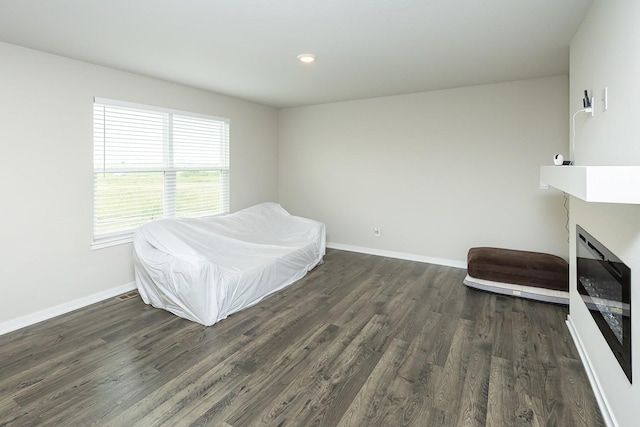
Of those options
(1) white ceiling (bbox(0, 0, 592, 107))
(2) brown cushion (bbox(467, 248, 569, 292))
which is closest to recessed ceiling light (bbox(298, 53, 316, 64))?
(1) white ceiling (bbox(0, 0, 592, 107))

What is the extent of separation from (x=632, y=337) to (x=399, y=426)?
1162 millimetres

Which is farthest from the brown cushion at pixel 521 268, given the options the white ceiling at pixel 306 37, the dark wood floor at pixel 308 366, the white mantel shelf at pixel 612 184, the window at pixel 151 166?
the window at pixel 151 166

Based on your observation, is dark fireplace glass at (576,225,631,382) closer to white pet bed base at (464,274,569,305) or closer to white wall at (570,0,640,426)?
white wall at (570,0,640,426)

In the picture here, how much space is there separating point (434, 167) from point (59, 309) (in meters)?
4.61

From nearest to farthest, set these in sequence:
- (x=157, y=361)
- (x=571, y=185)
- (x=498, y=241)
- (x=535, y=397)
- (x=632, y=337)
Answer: (x=632, y=337) < (x=571, y=185) < (x=535, y=397) < (x=157, y=361) < (x=498, y=241)

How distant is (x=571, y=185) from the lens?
Result: 1.59m

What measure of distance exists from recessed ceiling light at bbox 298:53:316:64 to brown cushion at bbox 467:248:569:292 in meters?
2.76

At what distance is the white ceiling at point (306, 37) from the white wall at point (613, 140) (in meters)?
0.42

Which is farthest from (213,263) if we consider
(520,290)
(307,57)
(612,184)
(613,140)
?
(520,290)

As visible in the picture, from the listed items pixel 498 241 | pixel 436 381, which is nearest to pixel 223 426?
pixel 436 381

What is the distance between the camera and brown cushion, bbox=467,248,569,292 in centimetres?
344

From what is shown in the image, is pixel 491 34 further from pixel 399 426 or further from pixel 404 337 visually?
pixel 399 426

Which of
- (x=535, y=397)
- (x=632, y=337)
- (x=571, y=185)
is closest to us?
(x=632, y=337)

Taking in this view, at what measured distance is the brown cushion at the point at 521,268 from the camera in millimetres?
3436
